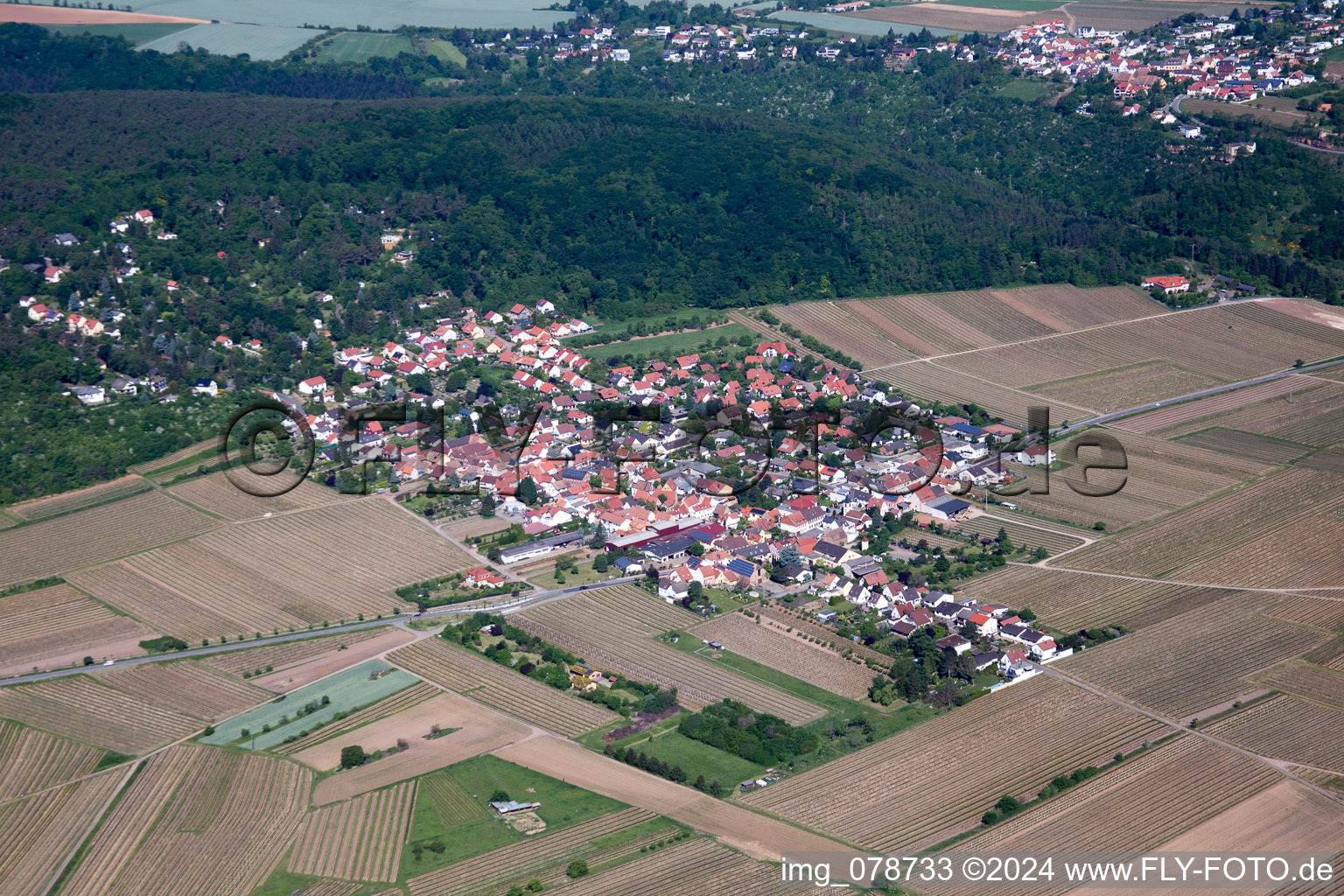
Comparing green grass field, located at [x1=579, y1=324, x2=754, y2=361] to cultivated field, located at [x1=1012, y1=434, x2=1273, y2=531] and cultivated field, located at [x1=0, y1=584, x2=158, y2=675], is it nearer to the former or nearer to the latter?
cultivated field, located at [x1=1012, y1=434, x2=1273, y2=531]

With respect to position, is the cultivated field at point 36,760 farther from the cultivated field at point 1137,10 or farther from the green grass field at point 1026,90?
the cultivated field at point 1137,10

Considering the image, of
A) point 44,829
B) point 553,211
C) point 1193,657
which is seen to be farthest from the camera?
point 553,211

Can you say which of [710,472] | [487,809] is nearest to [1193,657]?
[710,472]

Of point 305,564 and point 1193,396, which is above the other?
point 1193,396

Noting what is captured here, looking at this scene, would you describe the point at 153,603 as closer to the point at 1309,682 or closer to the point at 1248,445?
the point at 1309,682

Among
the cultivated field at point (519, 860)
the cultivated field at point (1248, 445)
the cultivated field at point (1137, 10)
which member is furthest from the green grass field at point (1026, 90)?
the cultivated field at point (519, 860)

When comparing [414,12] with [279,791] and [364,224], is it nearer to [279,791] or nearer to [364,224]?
[364,224]
